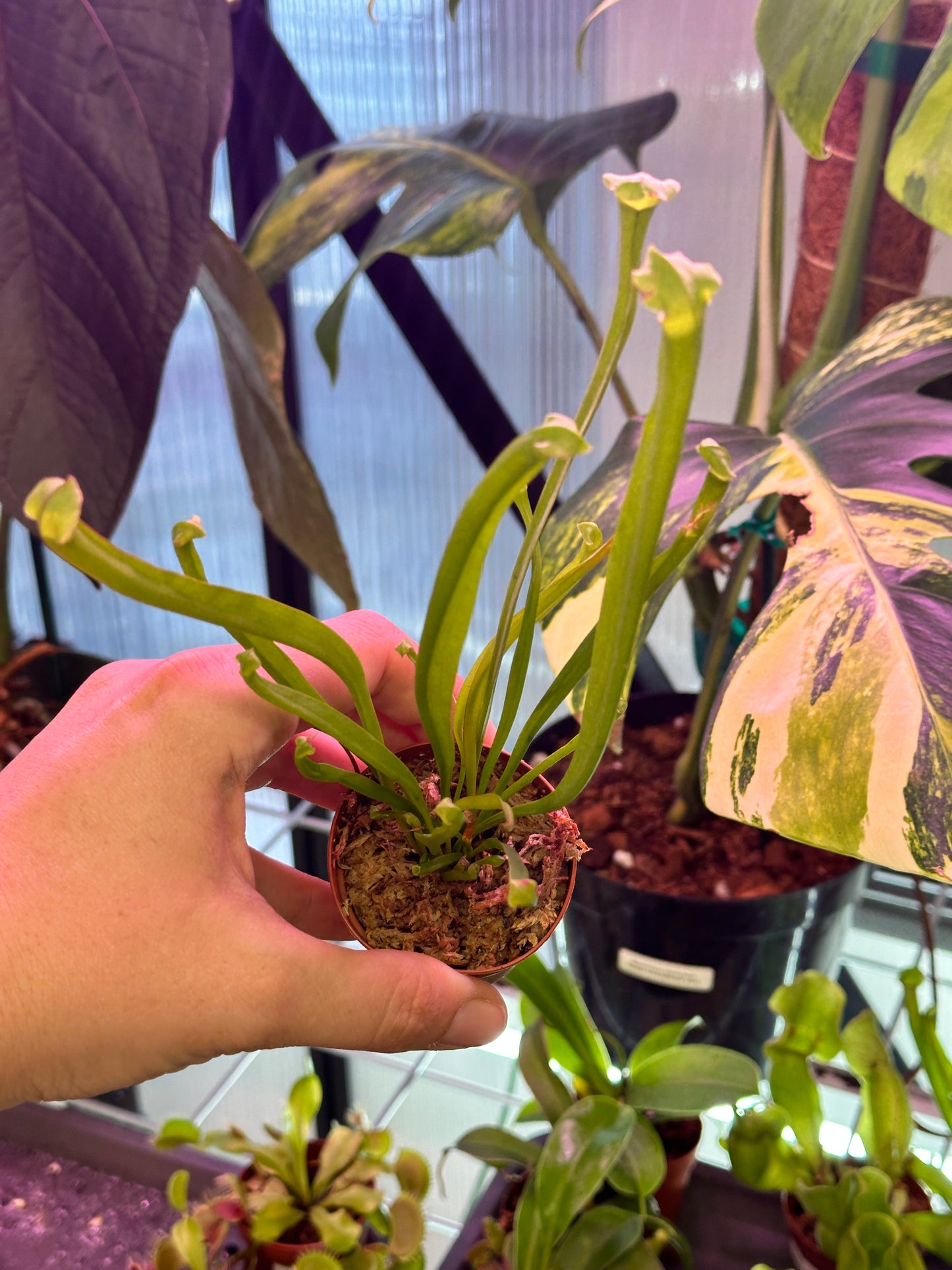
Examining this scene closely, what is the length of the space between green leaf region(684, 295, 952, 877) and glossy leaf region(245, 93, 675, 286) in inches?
14.4

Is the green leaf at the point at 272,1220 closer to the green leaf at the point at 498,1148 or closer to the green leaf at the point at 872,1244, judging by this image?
the green leaf at the point at 498,1148

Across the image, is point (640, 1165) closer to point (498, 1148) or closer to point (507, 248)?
point (498, 1148)

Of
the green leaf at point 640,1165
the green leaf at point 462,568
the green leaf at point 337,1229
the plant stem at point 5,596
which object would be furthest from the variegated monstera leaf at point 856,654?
the plant stem at point 5,596

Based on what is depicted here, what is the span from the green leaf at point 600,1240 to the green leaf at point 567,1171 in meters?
0.01

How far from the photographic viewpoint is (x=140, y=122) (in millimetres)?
477

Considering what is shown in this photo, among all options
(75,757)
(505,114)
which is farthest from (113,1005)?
(505,114)

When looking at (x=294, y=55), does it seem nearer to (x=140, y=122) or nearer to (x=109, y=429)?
(x=140, y=122)

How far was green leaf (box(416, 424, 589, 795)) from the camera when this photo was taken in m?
0.21

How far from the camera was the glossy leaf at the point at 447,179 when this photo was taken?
71 centimetres

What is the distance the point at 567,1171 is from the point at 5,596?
622 millimetres

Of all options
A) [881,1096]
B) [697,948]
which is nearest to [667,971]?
[697,948]

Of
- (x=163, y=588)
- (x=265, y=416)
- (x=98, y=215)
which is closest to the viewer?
(x=163, y=588)

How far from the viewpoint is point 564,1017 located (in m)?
0.62

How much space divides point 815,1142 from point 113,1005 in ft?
1.59
